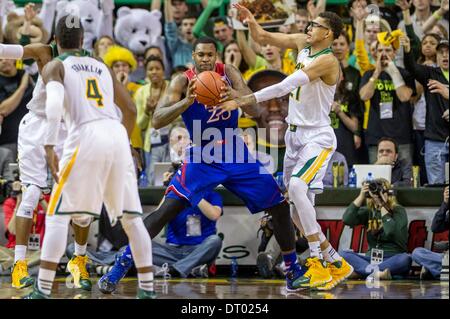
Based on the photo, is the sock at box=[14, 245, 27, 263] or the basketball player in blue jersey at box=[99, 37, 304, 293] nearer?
the basketball player in blue jersey at box=[99, 37, 304, 293]

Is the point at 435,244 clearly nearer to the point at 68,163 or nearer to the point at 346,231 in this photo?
the point at 346,231

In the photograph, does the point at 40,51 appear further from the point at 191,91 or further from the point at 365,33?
the point at 365,33

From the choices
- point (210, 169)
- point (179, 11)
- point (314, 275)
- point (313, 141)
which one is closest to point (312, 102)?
point (313, 141)

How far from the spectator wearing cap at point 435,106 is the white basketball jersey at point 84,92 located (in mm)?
5606

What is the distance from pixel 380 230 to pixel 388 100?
87.1 inches

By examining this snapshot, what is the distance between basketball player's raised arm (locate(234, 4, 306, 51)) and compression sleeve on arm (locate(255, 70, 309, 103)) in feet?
3.01

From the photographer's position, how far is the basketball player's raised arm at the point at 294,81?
29.1 ft

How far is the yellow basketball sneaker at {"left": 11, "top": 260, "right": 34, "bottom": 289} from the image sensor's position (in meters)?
9.48

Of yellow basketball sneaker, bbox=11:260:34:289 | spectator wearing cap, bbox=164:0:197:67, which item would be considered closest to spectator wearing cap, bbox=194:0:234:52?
spectator wearing cap, bbox=164:0:197:67

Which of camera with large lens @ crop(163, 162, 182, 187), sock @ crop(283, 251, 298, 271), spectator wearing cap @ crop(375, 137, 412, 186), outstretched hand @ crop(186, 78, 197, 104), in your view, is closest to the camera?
outstretched hand @ crop(186, 78, 197, 104)

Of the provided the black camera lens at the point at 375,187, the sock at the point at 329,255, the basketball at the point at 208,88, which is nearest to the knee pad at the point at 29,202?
the basketball at the point at 208,88

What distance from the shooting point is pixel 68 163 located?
7559 mm

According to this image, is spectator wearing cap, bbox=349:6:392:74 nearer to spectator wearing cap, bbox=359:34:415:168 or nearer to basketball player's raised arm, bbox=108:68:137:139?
spectator wearing cap, bbox=359:34:415:168

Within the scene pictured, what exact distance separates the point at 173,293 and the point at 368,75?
4722 millimetres
